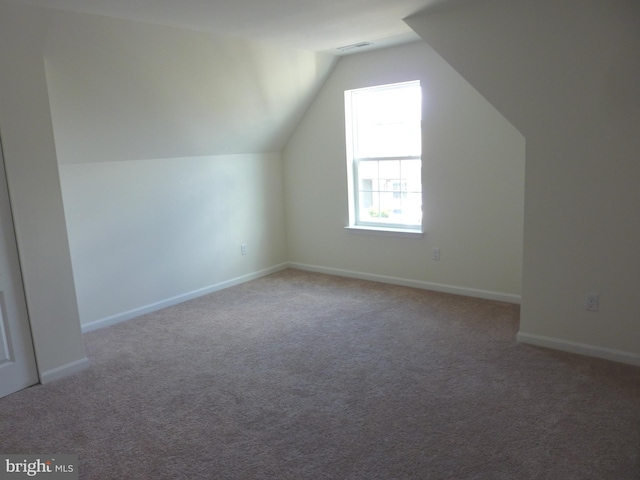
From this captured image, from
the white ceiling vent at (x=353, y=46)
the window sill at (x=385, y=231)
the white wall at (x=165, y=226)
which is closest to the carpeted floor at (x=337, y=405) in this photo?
the white wall at (x=165, y=226)

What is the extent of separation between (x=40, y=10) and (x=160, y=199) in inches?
76.6

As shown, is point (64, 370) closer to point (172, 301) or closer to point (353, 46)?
point (172, 301)

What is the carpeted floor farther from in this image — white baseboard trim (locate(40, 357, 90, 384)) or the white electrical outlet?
the white electrical outlet

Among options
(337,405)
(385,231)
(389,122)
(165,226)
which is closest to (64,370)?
(165,226)

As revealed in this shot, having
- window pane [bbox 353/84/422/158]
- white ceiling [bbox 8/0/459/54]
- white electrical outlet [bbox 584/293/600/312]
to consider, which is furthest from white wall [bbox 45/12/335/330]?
white electrical outlet [bbox 584/293/600/312]

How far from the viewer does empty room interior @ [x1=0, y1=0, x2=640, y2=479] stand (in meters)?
2.53

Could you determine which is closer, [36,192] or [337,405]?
[337,405]

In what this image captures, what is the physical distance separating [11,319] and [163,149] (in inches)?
79.9

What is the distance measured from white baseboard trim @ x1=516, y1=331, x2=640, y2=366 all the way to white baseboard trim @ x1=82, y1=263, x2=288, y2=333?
3.02 metres

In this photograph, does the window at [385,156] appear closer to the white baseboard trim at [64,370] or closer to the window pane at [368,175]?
the window pane at [368,175]

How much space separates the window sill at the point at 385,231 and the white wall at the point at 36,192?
9.64ft

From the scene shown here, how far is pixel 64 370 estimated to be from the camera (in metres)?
3.29

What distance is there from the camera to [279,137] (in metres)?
5.54

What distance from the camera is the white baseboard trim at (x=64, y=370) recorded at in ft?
10.5
